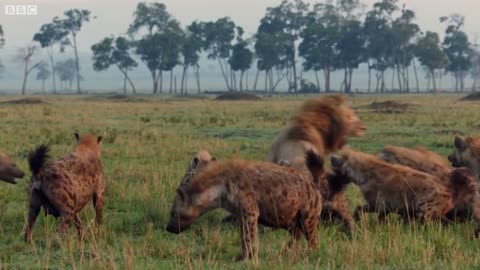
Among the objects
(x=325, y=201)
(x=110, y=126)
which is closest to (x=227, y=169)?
(x=325, y=201)

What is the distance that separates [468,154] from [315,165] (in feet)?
8.84

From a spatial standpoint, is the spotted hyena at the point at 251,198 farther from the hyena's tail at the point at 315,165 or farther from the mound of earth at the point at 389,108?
the mound of earth at the point at 389,108

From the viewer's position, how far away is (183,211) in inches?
233

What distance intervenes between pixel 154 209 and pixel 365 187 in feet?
6.68

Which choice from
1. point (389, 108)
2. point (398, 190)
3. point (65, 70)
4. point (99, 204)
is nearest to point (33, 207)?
point (99, 204)

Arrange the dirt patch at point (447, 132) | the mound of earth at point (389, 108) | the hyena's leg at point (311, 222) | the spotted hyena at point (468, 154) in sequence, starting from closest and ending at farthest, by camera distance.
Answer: the hyena's leg at point (311, 222), the spotted hyena at point (468, 154), the dirt patch at point (447, 132), the mound of earth at point (389, 108)

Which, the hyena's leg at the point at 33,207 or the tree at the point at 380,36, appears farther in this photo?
the tree at the point at 380,36

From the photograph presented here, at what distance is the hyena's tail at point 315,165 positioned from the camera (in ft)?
22.3

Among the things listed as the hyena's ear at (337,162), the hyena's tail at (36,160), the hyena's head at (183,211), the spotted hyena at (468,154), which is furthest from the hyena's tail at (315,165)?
the spotted hyena at (468,154)

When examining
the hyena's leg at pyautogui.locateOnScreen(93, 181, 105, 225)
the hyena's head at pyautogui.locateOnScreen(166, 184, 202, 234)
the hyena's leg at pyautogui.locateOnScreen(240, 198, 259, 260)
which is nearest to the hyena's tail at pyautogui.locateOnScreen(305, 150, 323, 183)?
the hyena's leg at pyautogui.locateOnScreen(240, 198, 259, 260)

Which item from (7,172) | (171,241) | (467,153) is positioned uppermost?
(467,153)

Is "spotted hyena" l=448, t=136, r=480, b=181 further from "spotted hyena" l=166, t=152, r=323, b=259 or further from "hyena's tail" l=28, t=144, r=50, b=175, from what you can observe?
"hyena's tail" l=28, t=144, r=50, b=175

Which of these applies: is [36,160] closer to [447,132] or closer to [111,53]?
[447,132]

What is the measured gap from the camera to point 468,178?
7027mm
